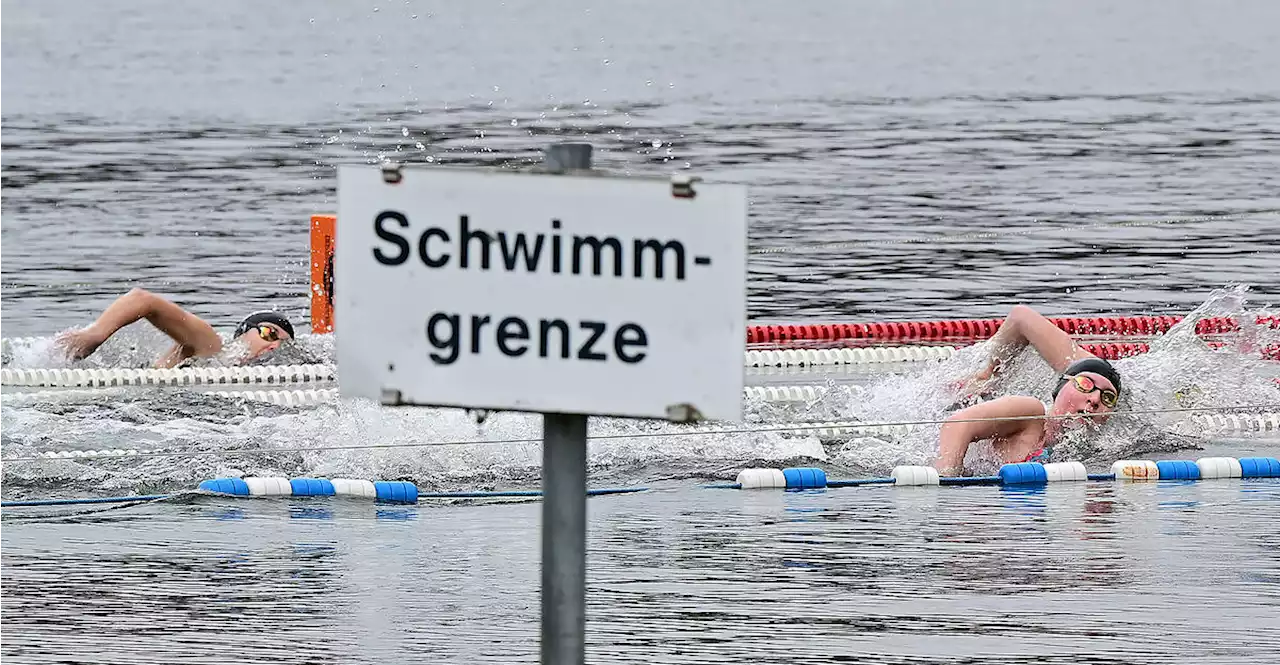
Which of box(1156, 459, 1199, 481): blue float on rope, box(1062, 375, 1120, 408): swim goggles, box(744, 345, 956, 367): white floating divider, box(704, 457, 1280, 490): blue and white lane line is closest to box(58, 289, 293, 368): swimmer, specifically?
box(744, 345, 956, 367): white floating divider

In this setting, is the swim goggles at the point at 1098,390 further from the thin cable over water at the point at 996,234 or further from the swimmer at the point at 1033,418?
the thin cable over water at the point at 996,234

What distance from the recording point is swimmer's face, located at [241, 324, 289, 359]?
12.3 meters

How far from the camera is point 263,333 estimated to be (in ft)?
40.5

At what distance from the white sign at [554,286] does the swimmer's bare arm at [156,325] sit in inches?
320

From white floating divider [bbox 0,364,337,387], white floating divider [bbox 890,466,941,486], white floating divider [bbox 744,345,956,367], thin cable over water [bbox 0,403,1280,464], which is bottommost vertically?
white floating divider [bbox 890,466,941,486]

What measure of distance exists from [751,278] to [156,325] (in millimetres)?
5459

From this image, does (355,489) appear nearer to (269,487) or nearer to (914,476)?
(269,487)

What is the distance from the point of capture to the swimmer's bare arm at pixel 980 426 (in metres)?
9.41

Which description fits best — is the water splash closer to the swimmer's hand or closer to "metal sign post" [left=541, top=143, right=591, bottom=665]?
the swimmer's hand

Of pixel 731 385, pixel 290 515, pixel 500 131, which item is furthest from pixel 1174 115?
pixel 731 385

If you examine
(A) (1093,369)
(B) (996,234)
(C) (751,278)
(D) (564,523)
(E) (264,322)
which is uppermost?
(B) (996,234)

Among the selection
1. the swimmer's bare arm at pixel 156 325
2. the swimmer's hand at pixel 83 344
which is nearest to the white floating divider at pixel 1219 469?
the swimmer's bare arm at pixel 156 325

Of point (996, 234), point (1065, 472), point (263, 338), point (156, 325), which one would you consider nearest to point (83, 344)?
point (156, 325)

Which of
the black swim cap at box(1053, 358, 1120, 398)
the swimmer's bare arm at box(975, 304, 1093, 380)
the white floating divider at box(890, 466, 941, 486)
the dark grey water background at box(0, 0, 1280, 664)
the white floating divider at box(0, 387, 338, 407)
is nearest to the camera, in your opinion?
the dark grey water background at box(0, 0, 1280, 664)
